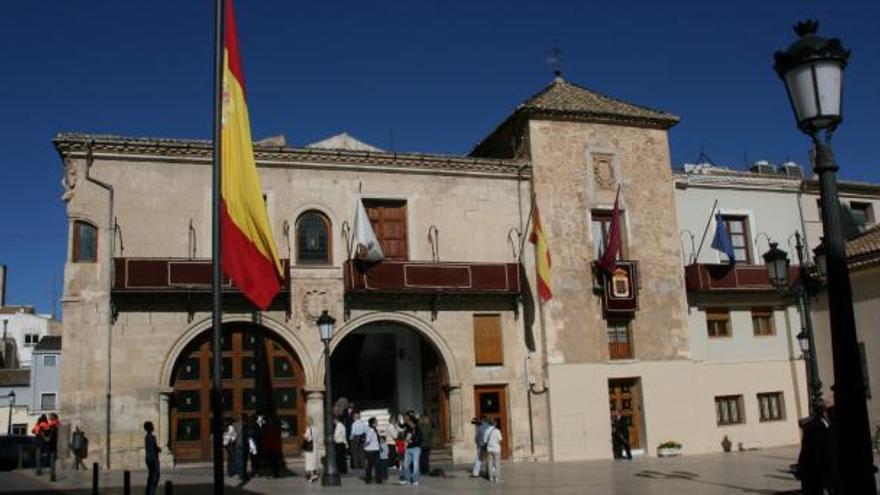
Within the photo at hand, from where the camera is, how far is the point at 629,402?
A: 26.1 metres

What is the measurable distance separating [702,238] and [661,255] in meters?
2.07

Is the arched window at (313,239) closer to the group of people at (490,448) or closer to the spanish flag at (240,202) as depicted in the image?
the group of people at (490,448)

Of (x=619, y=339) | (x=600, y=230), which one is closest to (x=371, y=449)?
(x=619, y=339)

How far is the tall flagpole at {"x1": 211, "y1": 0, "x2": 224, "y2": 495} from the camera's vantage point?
761 cm

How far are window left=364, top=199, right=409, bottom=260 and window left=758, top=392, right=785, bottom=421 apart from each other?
13.0 metres

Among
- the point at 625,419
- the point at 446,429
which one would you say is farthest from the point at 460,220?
the point at 625,419

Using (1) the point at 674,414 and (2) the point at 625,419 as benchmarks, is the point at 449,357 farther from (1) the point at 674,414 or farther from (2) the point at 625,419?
(1) the point at 674,414

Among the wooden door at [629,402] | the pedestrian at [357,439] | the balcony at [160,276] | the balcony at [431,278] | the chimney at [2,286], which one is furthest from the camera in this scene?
the chimney at [2,286]

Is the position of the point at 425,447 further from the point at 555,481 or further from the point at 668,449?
the point at 668,449

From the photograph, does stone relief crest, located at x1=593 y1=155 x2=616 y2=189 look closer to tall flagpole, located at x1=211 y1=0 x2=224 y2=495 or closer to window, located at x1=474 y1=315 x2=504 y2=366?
window, located at x1=474 y1=315 x2=504 y2=366

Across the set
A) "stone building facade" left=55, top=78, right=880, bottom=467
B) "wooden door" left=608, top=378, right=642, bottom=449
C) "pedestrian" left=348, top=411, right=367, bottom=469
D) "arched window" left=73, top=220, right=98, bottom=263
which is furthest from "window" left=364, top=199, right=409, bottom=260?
"wooden door" left=608, top=378, right=642, bottom=449

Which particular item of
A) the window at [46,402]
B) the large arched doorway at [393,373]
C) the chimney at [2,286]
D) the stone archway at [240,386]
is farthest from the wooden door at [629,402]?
the chimney at [2,286]

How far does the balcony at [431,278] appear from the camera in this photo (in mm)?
23209

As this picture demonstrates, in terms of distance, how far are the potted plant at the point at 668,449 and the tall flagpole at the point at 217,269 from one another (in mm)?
19776
